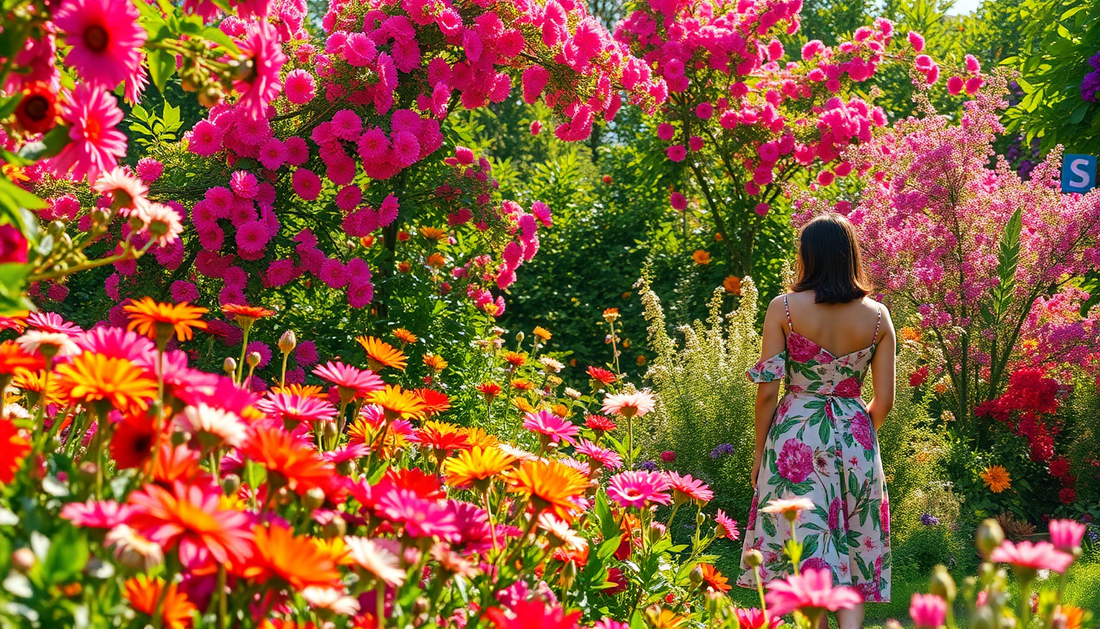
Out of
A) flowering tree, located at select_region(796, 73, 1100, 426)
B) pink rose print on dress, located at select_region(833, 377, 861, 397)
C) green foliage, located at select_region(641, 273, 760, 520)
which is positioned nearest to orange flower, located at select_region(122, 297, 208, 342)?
pink rose print on dress, located at select_region(833, 377, 861, 397)

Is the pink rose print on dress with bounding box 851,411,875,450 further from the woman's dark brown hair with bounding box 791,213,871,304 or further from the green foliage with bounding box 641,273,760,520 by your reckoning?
the green foliage with bounding box 641,273,760,520

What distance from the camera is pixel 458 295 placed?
446 centimetres

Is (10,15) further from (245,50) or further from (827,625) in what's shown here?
(827,625)

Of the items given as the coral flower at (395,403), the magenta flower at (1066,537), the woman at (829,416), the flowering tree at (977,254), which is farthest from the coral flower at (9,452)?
the flowering tree at (977,254)

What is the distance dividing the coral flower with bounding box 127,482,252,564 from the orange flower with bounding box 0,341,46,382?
346 mm

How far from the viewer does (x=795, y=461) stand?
292cm

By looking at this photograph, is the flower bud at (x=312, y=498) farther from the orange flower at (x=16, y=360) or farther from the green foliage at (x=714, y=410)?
the green foliage at (x=714, y=410)

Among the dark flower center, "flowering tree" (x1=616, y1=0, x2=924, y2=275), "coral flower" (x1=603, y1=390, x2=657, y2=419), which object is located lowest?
"coral flower" (x1=603, y1=390, x2=657, y2=419)

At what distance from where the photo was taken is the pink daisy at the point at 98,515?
0.77 m

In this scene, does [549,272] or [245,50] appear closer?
[245,50]

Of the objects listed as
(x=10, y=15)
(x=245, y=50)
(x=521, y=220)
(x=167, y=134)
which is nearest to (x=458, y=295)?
(x=521, y=220)

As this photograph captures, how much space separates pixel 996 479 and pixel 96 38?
5060 millimetres

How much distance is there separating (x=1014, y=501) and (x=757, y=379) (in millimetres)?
2913

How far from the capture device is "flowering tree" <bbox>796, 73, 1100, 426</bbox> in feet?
16.5
